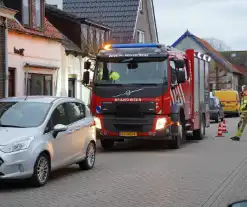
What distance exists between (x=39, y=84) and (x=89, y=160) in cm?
1261

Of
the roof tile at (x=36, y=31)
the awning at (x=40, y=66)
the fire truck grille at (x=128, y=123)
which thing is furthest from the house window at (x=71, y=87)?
the fire truck grille at (x=128, y=123)

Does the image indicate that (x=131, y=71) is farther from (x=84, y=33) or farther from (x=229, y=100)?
(x=229, y=100)

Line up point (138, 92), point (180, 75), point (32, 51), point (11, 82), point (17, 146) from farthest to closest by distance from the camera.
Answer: point (32, 51), point (11, 82), point (180, 75), point (138, 92), point (17, 146)

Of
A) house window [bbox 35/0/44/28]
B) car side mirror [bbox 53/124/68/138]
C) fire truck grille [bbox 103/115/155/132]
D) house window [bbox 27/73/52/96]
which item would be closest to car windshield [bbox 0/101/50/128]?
car side mirror [bbox 53/124/68/138]

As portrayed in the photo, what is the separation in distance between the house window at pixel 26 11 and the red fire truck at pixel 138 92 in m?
7.35

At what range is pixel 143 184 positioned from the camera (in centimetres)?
995

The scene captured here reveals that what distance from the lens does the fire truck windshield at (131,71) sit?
1574 cm

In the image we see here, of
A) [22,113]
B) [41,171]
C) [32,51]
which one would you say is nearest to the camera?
[41,171]

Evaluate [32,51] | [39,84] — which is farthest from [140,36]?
[32,51]

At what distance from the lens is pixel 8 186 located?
970 centimetres

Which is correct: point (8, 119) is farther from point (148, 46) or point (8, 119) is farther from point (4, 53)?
point (4, 53)

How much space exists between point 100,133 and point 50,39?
31.2 feet

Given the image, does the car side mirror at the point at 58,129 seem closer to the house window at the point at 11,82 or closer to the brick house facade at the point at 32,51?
the brick house facade at the point at 32,51

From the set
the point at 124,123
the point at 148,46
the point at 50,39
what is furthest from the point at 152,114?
the point at 50,39
